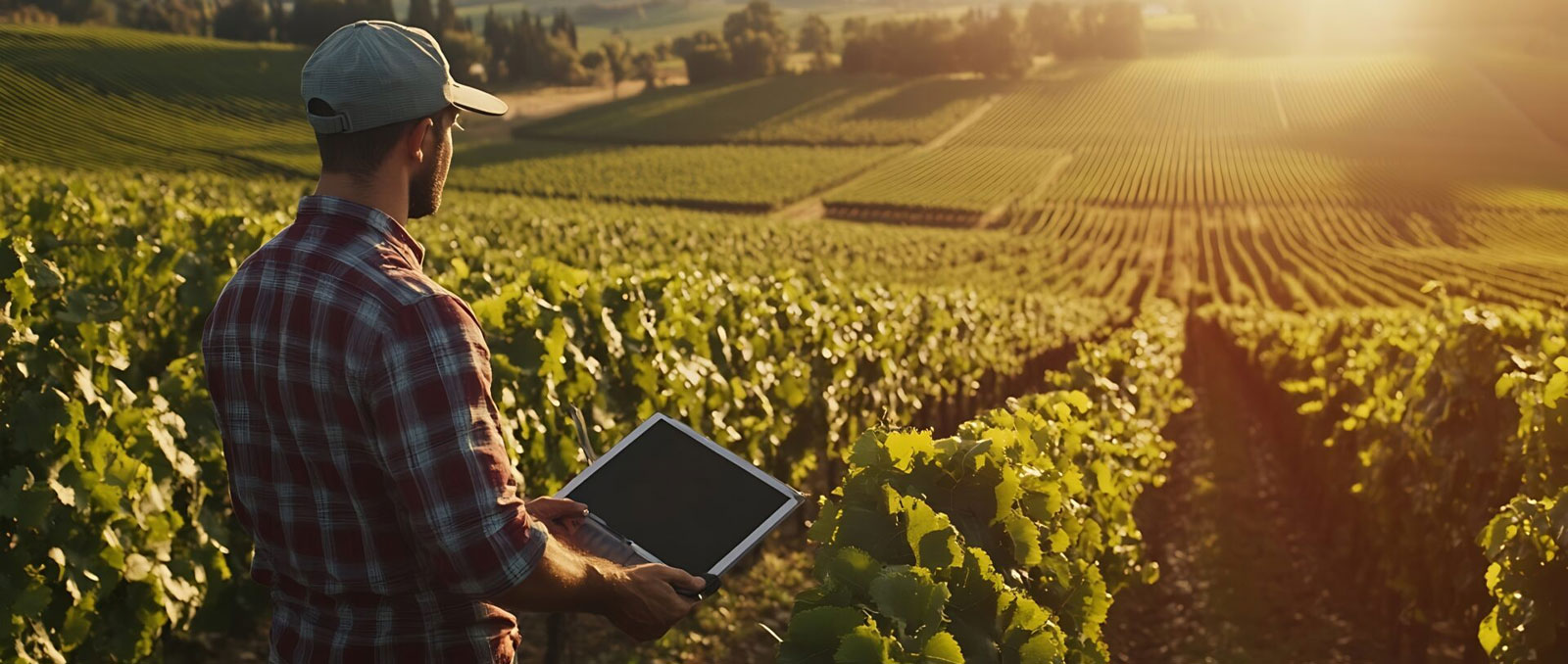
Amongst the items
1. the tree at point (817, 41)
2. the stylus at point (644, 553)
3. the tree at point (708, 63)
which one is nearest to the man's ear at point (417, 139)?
the stylus at point (644, 553)

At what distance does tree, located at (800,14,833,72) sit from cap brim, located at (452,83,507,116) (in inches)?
4735

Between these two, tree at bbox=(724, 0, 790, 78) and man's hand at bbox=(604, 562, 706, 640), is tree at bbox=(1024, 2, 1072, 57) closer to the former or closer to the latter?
tree at bbox=(724, 0, 790, 78)

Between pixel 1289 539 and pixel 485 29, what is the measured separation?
8970 centimetres

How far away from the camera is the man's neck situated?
2.41 m

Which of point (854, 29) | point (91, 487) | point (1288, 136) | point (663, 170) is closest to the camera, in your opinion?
point (91, 487)

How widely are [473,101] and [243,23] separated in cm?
7812

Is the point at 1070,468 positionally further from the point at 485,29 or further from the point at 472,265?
the point at 485,29

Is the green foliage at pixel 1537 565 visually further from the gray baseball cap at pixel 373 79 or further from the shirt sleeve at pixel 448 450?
the gray baseball cap at pixel 373 79

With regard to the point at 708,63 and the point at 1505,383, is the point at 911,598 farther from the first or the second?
the point at 708,63

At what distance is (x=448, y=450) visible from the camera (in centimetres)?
218

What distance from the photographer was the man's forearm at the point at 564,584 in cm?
235

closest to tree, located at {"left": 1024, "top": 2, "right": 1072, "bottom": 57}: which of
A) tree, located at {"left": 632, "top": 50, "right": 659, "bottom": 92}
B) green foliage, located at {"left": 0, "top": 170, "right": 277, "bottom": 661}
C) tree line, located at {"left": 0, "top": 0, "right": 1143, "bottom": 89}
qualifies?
tree line, located at {"left": 0, "top": 0, "right": 1143, "bottom": 89}

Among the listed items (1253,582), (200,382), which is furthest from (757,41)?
(200,382)

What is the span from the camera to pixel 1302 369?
54.6 feet
